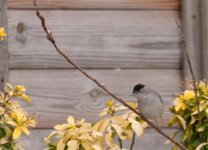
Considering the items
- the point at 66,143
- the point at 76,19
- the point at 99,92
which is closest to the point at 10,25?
the point at 76,19

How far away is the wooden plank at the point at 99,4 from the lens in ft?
9.72

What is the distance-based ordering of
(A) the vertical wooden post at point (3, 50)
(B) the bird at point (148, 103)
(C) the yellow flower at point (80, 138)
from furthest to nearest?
(A) the vertical wooden post at point (3, 50) < (B) the bird at point (148, 103) < (C) the yellow flower at point (80, 138)

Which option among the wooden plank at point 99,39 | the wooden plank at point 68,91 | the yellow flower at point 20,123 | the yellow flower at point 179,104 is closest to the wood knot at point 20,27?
the wooden plank at point 99,39

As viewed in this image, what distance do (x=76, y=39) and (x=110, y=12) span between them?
20 centimetres

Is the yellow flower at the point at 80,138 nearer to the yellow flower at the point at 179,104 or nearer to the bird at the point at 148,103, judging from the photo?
the yellow flower at the point at 179,104

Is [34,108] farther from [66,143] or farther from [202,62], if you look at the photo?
[66,143]

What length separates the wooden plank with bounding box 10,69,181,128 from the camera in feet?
9.66

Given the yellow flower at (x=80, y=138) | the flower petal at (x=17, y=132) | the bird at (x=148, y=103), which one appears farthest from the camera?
the bird at (x=148, y=103)

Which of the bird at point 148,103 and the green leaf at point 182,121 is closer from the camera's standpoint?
the green leaf at point 182,121

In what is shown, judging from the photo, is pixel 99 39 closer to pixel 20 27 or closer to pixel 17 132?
pixel 20 27

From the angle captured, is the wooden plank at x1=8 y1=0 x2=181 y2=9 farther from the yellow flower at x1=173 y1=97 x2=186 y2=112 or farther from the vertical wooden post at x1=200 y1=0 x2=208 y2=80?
the yellow flower at x1=173 y1=97 x2=186 y2=112

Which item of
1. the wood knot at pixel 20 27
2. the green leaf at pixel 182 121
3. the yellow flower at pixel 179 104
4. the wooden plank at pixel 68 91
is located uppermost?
the wood knot at pixel 20 27

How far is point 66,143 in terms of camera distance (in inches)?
74.6

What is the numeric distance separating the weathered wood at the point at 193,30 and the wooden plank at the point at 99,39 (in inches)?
2.1
